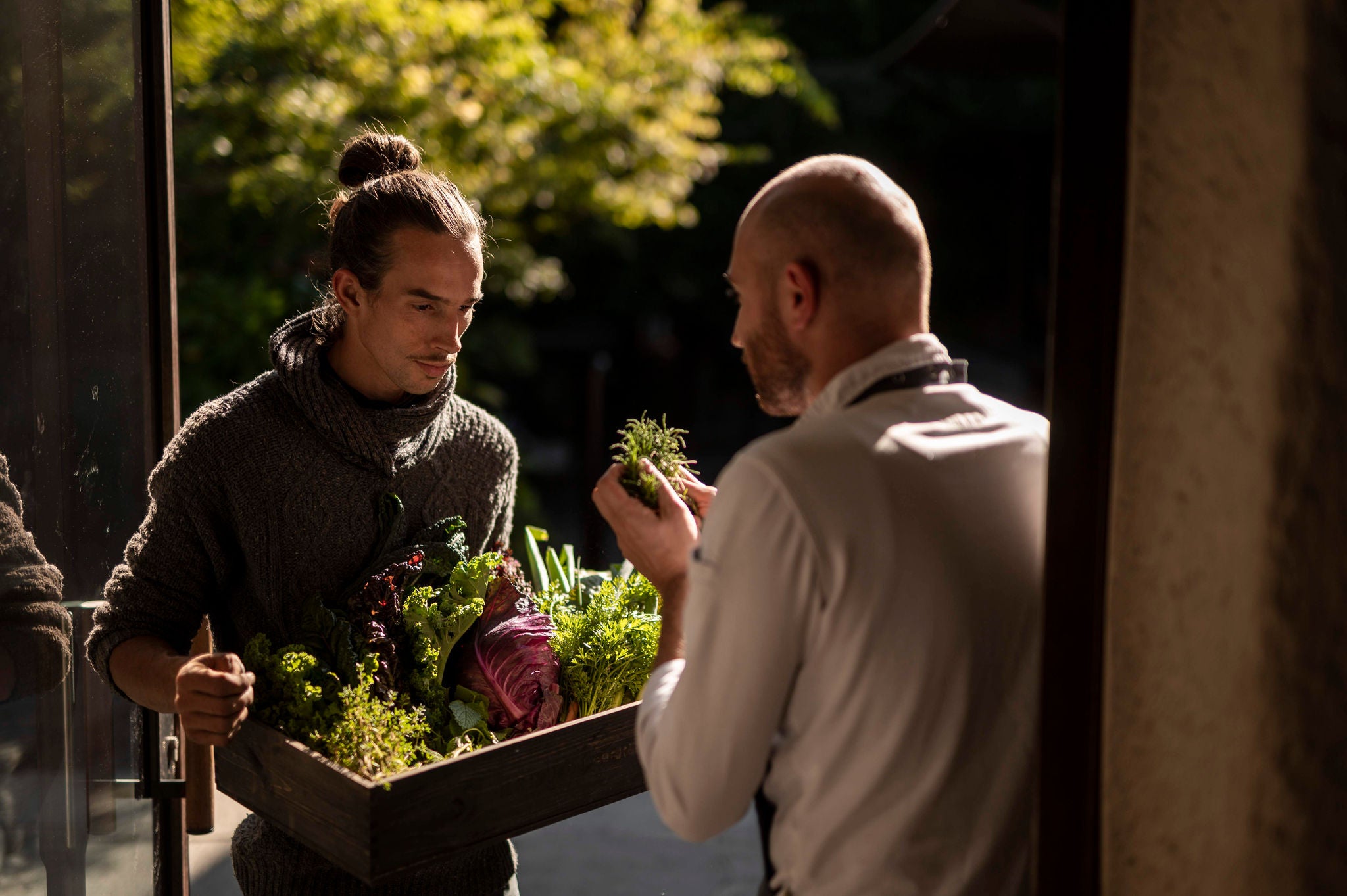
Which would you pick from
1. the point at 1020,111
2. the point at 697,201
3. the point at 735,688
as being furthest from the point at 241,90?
the point at 1020,111

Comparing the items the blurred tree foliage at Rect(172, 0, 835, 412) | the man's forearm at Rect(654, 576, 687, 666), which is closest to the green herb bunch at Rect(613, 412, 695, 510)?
the man's forearm at Rect(654, 576, 687, 666)

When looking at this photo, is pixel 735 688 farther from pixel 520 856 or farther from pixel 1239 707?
pixel 520 856

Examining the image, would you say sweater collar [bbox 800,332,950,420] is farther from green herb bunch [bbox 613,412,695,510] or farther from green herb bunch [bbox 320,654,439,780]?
green herb bunch [bbox 320,654,439,780]

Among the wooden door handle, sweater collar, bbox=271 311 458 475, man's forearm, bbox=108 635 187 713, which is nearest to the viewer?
man's forearm, bbox=108 635 187 713

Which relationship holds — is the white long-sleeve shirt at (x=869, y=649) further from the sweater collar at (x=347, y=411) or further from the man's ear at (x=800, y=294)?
the sweater collar at (x=347, y=411)

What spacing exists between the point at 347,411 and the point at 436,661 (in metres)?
0.53

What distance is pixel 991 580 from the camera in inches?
58.8

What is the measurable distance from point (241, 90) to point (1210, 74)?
5.63 m

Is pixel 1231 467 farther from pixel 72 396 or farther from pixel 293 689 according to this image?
pixel 72 396

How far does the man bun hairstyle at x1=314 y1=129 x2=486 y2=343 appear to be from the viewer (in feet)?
7.66

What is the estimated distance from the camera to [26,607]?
7.61 ft

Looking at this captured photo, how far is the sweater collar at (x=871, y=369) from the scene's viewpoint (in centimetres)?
153

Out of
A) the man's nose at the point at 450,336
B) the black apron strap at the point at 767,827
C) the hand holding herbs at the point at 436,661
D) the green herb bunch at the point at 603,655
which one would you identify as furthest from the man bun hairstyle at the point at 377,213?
the black apron strap at the point at 767,827

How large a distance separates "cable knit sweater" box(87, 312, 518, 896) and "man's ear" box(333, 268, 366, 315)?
0.11 m
